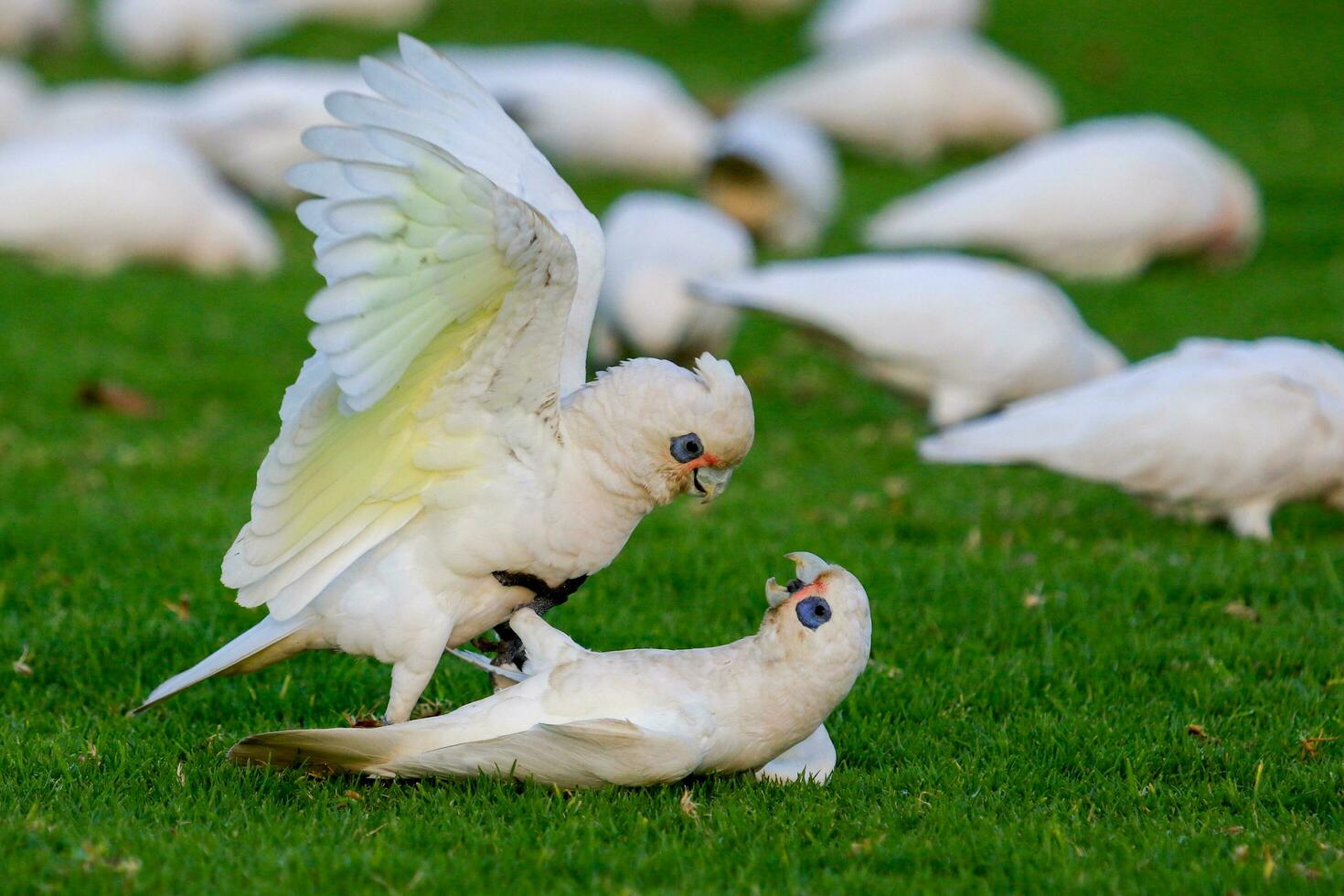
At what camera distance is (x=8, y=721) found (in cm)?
370

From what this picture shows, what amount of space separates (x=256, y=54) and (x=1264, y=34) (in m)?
10.4

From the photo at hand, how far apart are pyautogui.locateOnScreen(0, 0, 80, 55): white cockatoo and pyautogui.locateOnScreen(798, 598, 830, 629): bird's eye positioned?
16.2 m

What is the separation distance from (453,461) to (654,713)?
64 centimetres

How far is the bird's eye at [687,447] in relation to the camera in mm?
3150

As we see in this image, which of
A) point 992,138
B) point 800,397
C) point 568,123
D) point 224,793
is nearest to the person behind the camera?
point 224,793

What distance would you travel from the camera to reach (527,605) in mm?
3408

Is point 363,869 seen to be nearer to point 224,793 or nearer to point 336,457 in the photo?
point 224,793

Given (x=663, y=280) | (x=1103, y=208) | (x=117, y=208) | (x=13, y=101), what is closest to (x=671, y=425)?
(x=663, y=280)

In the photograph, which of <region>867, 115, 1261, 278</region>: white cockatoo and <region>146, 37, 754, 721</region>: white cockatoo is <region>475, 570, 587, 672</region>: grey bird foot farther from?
<region>867, 115, 1261, 278</region>: white cockatoo

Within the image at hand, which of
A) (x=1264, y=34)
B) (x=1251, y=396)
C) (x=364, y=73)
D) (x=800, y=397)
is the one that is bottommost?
(x=1264, y=34)

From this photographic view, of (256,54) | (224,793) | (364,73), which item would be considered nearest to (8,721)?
(224,793)

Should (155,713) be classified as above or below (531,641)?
below

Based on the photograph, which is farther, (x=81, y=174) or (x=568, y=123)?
(x=568, y=123)

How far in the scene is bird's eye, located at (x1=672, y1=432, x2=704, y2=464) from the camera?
3150 mm
